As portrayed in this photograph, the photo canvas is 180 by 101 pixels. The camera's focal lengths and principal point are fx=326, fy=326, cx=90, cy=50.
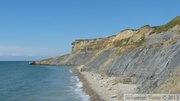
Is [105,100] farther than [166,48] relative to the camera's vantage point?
No

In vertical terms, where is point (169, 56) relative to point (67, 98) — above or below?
above

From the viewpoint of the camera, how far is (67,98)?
147 ft

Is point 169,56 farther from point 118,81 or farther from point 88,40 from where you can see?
point 88,40

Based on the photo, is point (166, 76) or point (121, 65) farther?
point (121, 65)

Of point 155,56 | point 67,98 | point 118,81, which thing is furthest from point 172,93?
point 118,81

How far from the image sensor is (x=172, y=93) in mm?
31672

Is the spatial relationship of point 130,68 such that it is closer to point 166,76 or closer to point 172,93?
point 166,76

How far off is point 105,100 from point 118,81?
57.2ft

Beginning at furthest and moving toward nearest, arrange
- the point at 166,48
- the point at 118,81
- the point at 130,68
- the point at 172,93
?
the point at 130,68, the point at 118,81, the point at 166,48, the point at 172,93

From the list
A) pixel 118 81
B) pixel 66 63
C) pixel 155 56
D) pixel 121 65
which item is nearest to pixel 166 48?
pixel 155 56

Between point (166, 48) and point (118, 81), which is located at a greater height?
Answer: point (166, 48)

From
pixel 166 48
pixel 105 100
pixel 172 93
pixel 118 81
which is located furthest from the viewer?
pixel 118 81

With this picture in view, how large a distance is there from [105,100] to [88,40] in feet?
490

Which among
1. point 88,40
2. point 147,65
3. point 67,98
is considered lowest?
point 67,98
